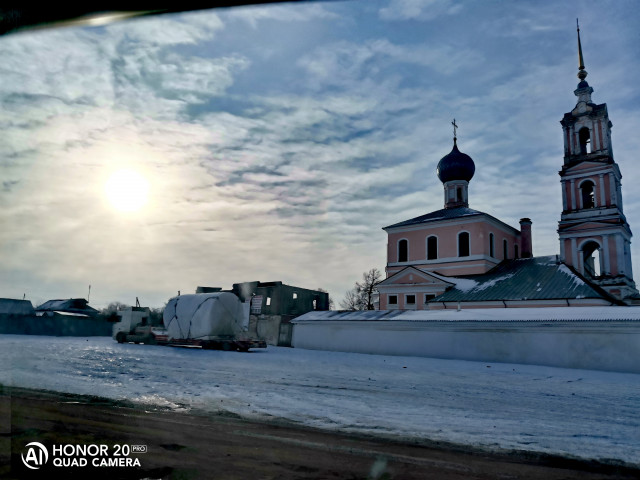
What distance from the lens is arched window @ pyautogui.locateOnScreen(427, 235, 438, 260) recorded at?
37906mm

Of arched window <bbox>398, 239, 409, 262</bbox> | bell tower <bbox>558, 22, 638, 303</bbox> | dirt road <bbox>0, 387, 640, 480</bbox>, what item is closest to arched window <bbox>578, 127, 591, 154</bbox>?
bell tower <bbox>558, 22, 638, 303</bbox>

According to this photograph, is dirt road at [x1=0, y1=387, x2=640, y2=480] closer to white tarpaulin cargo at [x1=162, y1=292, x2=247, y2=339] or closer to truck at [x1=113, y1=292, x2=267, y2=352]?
truck at [x1=113, y1=292, x2=267, y2=352]

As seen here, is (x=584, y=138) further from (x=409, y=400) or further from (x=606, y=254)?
(x=409, y=400)

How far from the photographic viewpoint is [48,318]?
162ft

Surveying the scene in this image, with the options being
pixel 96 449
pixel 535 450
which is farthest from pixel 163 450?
pixel 535 450

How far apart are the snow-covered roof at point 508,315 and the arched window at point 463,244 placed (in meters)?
11.9

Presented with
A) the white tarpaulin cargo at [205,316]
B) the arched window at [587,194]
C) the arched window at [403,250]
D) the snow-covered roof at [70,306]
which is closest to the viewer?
the white tarpaulin cargo at [205,316]

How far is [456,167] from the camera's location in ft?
138

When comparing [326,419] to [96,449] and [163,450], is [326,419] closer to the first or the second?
[163,450]

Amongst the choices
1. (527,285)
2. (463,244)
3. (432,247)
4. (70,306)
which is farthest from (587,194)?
(70,306)

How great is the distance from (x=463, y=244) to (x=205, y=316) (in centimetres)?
2128

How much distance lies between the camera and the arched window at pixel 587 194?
3544 cm

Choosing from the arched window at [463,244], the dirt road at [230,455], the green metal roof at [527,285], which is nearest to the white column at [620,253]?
the green metal roof at [527,285]

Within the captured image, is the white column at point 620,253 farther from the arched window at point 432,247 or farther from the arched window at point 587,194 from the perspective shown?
the arched window at point 432,247
